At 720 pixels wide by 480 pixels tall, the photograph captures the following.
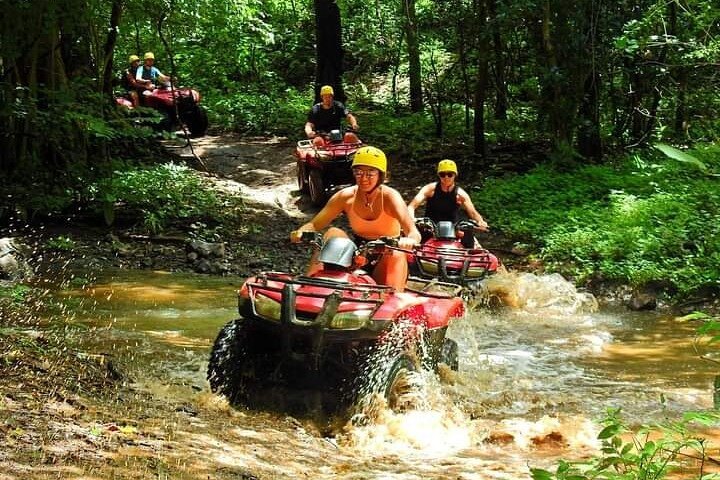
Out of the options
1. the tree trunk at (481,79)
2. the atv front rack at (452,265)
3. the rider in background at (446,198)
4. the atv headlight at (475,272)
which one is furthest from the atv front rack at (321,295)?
the tree trunk at (481,79)

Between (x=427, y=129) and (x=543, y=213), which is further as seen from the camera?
(x=427, y=129)

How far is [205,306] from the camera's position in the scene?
340 inches

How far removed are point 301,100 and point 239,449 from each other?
59.2 ft

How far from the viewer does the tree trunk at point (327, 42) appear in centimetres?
1809

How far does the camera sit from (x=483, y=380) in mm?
6543

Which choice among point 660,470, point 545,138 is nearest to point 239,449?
point 660,470

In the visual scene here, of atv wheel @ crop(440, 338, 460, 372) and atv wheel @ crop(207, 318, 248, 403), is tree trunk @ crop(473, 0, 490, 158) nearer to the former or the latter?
atv wheel @ crop(440, 338, 460, 372)

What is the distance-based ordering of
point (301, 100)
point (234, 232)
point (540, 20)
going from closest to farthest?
point (234, 232)
point (540, 20)
point (301, 100)

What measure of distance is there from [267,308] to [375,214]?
5.17ft

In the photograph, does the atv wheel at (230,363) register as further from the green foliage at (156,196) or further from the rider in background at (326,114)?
the rider in background at (326,114)

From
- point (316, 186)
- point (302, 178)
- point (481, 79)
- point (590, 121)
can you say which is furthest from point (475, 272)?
point (481, 79)

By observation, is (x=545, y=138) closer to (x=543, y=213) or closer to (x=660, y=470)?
(x=543, y=213)

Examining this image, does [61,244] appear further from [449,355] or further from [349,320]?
[349,320]

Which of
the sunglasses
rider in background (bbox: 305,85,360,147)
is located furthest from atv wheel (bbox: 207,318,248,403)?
rider in background (bbox: 305,85,360,147)
